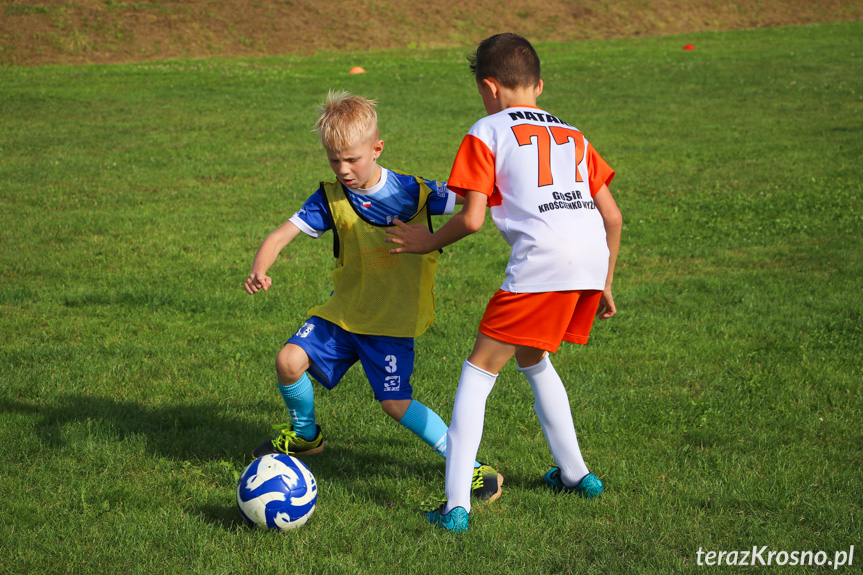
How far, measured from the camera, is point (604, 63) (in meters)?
27.2

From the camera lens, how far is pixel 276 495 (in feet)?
11.4

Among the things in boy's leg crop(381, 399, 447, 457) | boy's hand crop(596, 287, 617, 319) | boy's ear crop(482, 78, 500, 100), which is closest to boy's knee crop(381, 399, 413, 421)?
boy's leg crop(381, 399, 447, 457)

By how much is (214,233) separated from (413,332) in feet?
18.3

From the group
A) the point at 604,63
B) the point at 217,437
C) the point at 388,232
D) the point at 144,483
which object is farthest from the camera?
the point at 604,63

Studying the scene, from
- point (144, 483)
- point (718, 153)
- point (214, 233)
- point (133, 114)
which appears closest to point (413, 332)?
point (144, 483)

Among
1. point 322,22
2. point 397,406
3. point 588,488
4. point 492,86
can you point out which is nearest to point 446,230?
point 492,86

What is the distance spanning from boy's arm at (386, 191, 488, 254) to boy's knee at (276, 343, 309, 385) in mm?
807

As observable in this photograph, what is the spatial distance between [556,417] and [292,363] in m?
1.37

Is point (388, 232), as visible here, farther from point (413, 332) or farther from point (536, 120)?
point (536, 120)

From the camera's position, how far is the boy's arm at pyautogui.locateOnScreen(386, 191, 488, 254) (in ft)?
10.9

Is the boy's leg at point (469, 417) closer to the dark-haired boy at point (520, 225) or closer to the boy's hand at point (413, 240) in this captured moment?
the dark-haired boy at point (520, 225)

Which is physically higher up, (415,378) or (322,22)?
(322,22)

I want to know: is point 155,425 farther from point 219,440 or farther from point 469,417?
point 469,417

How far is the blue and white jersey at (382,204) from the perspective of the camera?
3.95 m
